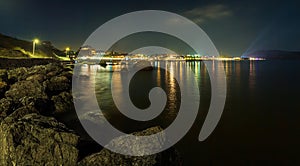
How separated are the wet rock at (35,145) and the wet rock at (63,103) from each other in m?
7.34

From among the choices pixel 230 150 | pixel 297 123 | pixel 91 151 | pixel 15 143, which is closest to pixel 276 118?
pixel 297 123

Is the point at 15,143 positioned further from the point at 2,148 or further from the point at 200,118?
the point at 200,118

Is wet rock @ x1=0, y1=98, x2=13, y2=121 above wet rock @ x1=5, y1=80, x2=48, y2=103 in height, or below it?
below

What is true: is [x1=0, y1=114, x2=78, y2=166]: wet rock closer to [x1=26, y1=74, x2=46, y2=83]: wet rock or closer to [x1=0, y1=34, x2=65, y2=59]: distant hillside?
[x1=26, y1=74, x2=46, y2=83]: wet rock

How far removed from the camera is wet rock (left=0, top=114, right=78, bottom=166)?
600 centimetres

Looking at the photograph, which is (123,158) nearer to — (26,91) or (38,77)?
(26,91)

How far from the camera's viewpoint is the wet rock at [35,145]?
6.00 m

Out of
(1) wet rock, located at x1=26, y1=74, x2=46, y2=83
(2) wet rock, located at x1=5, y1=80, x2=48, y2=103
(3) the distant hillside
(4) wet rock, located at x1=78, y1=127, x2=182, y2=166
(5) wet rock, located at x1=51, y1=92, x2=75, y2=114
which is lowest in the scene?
(4) wet rock, located at x1=78, y1=127, x2=182, y2=166

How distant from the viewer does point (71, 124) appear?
11.5 metres

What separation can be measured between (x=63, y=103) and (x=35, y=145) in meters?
9.04

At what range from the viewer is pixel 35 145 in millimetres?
6219

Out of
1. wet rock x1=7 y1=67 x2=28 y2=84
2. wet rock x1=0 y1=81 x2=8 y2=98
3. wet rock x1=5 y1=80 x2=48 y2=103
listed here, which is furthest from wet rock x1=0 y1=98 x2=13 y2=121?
wet rock x1=7 y1=67 x2=28 y2=84

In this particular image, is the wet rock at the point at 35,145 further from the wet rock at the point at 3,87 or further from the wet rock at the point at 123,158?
the wet rock at the point at 3,87

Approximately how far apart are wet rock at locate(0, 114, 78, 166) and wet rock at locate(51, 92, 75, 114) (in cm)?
734
